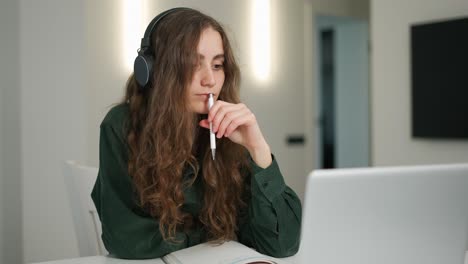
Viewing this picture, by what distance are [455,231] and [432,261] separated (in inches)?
2.1

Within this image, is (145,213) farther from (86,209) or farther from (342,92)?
(342,92)

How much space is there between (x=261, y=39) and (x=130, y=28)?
1.28 m

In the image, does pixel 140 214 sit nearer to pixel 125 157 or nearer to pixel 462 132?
pixel 125 157

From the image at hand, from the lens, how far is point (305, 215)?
512 millimetres

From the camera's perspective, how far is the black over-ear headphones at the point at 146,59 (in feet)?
3.75

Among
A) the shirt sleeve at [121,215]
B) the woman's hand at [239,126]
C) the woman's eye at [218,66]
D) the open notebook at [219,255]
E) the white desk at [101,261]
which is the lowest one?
the white desk at [101,261]

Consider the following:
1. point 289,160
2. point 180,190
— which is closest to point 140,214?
point 180,190

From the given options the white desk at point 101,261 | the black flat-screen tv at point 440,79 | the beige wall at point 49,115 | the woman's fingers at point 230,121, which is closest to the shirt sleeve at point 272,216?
the woman's fingers at point 230,121

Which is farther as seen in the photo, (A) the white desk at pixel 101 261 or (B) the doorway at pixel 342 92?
(B) the doorway at pixel 342 92

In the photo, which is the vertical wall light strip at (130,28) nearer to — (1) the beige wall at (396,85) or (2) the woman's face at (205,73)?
(1) the beige wall at (396,85)

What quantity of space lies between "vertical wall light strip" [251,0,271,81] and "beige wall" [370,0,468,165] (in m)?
0.91

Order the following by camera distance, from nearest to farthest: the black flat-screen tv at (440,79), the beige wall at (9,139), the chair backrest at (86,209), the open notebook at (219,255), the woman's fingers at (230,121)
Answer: the open notebook at (219,255), the woman's fingers at (230,121), the chair backrest at (86,209), the beige wall at (9,139), the black flat-screen tv at (440,79)

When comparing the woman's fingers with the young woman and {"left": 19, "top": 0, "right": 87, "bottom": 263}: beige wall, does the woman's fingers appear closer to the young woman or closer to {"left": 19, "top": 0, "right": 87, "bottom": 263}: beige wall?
the young woman

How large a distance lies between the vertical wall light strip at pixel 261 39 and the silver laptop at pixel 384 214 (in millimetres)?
3259
